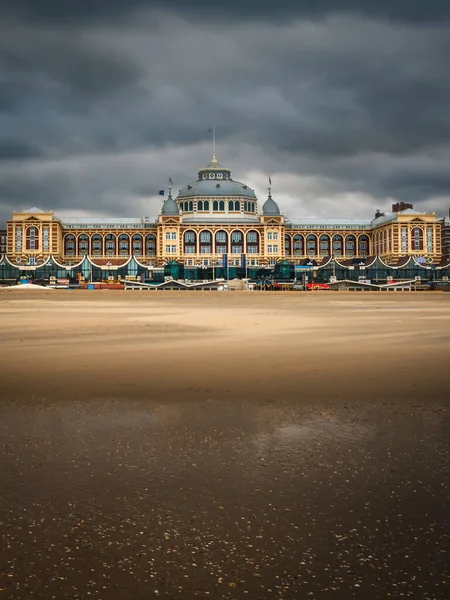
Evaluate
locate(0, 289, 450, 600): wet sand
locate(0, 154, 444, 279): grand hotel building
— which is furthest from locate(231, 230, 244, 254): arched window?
locate(0, 289, 450, 600): wet sand

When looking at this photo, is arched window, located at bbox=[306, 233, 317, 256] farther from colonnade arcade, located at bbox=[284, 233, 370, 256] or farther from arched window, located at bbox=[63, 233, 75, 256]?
arched window, located at bbox=[63, 233, 75, 256]

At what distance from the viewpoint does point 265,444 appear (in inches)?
305

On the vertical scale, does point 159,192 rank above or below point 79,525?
above

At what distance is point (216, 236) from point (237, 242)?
6041 millimetres

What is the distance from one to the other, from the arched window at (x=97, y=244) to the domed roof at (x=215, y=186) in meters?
25.7

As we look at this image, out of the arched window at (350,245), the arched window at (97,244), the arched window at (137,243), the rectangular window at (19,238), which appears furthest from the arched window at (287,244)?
the rectangular window at (19,238)

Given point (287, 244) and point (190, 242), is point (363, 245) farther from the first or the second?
point (190, 242)

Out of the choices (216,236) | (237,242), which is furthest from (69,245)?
(237,242)

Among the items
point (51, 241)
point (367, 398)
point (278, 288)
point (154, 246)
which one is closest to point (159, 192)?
point (154, 246)

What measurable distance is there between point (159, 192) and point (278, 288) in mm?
85423

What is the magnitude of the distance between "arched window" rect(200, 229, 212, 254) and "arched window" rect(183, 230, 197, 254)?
1.93 meters

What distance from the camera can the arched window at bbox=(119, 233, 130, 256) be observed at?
184875 millimetres

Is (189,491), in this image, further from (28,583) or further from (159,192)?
(159,192)

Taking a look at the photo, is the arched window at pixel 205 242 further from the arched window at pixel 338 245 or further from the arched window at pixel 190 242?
the arched window at pixel 338 245
